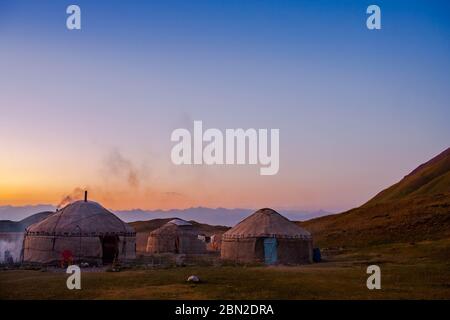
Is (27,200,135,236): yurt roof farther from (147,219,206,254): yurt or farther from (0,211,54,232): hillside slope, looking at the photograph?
(0,211,54,232): hillside slope

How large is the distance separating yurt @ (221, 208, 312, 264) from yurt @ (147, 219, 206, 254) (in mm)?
7627

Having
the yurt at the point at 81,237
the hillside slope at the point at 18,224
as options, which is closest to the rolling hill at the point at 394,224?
the yurt at the point at 81,237

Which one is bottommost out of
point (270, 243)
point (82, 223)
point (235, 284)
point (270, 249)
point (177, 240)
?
point (235, 284)

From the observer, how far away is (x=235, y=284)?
16.1 m

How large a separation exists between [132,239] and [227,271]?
828cm

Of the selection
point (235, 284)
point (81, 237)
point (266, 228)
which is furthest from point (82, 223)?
point (235, 284)

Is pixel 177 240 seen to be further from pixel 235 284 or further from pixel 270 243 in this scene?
pixel 235 284

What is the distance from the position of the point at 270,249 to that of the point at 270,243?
1.04ft

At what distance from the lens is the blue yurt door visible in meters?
25.8

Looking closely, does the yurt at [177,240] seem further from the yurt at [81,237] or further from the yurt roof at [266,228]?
the yurt at [81,237]

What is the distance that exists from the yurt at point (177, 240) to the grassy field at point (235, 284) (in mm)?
12700
